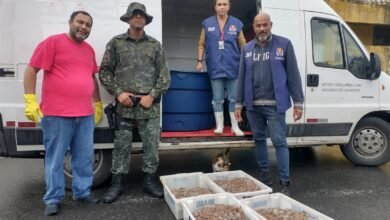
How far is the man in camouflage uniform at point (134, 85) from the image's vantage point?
12.4 feet

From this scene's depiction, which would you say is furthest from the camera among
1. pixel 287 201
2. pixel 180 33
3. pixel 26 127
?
pixel 180 33

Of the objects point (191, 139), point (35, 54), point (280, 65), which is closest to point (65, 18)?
point (35, 54)

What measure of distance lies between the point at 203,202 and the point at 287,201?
30.3 inches

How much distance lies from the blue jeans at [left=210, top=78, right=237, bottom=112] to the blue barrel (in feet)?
0.78

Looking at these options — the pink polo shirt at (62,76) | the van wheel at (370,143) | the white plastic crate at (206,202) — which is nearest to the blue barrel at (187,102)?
the pink polo shirt at (62,76)

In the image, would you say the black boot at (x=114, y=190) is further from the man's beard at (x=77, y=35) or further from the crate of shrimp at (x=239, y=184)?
the man's beard at (x=77, y=35)

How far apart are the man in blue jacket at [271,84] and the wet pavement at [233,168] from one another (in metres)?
0.65

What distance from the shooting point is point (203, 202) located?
3229 mm

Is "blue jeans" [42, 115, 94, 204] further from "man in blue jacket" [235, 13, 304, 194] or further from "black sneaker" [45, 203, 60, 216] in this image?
"man in blue jacket" [235, 13, 304, 194]

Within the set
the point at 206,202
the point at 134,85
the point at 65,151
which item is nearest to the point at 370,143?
the point at 206,202

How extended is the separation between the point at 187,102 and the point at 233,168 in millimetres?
1331

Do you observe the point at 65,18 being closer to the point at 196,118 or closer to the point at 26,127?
the point at 26,127

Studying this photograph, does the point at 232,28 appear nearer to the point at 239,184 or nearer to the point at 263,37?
the point at 263,37

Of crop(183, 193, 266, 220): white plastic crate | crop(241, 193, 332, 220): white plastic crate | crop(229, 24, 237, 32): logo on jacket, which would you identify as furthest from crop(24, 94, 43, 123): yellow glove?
crop(229, 24, 237, 32): logo on jacket
